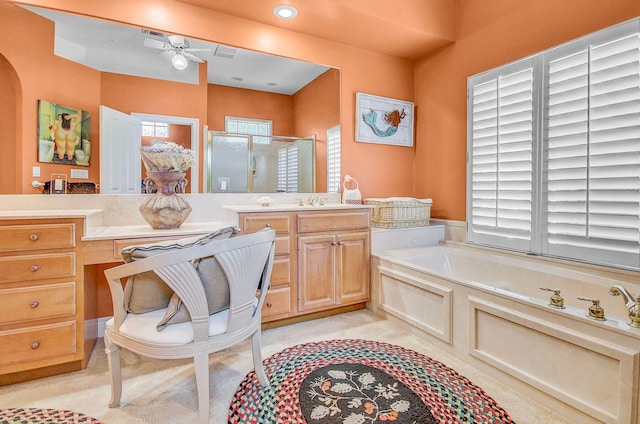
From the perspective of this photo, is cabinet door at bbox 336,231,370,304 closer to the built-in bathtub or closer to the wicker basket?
the built-in bathtub

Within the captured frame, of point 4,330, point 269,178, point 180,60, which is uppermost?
point 180,60

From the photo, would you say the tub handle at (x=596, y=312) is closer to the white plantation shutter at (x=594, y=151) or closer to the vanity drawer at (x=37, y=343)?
the white plantation shutter at (x=594, y=151)

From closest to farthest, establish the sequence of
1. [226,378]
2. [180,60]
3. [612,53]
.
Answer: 1. [226,378]
2. [612,53]
3. [180,60]

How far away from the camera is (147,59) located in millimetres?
2383

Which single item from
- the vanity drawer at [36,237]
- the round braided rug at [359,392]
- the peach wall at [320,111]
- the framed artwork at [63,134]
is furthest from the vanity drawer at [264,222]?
the framed artwork at [63,134]

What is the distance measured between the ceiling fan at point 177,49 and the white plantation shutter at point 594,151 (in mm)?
2790

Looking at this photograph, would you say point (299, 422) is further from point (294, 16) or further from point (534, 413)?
point (294, 16)

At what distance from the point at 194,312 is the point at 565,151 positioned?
262 centimetres

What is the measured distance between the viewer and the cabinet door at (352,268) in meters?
2.77

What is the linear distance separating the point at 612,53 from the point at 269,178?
2.58 meters

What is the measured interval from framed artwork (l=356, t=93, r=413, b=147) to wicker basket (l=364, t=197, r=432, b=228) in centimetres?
75

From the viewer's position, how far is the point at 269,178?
9.45ft

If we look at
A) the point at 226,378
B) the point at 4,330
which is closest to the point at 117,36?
the point at 4,330

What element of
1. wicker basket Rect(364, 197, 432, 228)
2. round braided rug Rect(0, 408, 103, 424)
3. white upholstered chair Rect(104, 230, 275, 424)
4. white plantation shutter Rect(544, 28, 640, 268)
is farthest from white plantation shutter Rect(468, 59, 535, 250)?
round braided rug Rect(0, 408, 103, 424)
